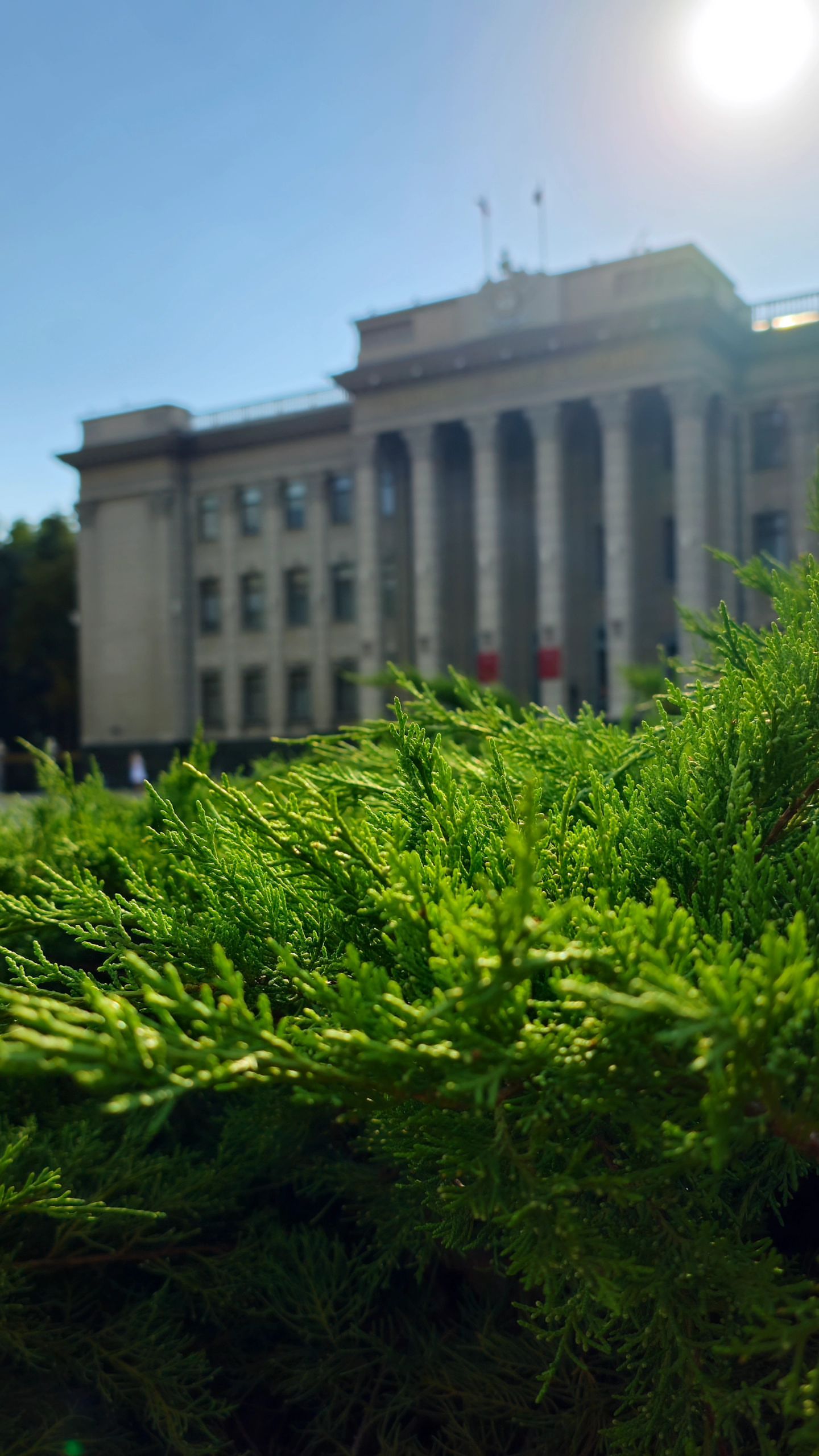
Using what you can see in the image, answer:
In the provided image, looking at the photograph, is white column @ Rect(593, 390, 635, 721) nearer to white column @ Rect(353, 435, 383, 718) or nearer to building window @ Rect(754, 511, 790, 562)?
building window @ Rect(754, 511, 790, 562)

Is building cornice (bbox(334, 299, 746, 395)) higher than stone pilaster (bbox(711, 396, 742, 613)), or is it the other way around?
building cornice (bbox(334, 299, 746, 395))

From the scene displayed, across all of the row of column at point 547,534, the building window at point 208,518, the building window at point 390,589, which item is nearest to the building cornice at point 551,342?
the row of column at point 547,534

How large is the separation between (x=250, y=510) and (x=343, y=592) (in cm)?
717

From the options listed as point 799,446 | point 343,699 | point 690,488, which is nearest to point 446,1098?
point 690,488

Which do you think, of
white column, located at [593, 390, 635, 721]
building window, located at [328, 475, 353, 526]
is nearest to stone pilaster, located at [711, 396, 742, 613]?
white column, located at [593, 390, 635, 721]

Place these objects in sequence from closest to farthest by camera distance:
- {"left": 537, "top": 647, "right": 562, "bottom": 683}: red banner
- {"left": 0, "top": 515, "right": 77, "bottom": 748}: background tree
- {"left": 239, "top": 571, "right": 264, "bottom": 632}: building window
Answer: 1. {"left": 537, "top": 647, "right": 562, "bottom": 683}: red banner
2. {"left": 239, "top": 571, "right": 264, "bottom": 632}: building window
3. {"left": 0, "top": 515, "right": 77, "bottom": 748}: background tree

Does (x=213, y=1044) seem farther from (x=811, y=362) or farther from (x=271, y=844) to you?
(x=811, y=362)

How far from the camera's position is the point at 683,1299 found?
1.97m

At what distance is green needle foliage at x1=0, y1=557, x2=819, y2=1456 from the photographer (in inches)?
60.0

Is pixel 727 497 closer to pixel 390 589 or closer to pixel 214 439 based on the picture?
pixel 390 589

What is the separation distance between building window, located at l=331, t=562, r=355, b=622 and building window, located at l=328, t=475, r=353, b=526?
2264 millimetres

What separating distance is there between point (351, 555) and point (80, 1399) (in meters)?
56.5

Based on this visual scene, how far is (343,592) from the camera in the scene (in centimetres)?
5869

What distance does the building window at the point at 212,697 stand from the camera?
2402 inches
